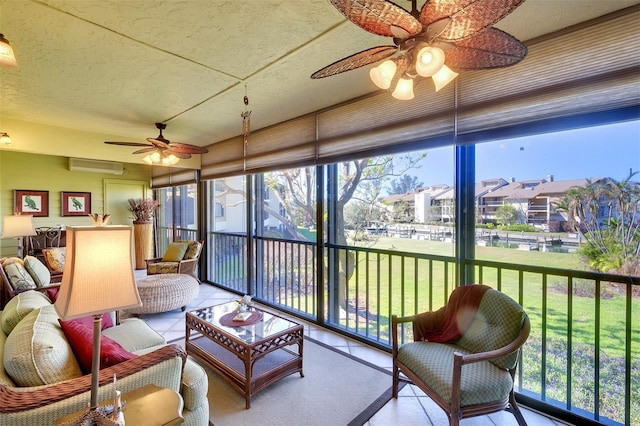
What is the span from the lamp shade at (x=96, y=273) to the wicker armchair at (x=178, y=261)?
3.47 metres

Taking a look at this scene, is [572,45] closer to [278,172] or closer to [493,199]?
[493,199]

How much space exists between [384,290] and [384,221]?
80 centimetres

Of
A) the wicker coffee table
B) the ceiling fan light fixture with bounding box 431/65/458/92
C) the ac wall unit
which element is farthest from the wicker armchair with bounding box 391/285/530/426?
the ac wall unit

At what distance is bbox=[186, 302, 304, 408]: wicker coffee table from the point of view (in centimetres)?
210

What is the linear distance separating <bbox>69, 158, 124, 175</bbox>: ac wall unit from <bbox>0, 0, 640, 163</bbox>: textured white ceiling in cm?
277

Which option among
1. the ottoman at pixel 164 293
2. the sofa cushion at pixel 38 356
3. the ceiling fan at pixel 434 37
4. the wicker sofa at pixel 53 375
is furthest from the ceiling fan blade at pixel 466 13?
the ottoman at pixel 164 293

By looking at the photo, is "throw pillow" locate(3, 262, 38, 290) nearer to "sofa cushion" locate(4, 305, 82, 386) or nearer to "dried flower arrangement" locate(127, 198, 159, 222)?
"sofa cushion" locate(4, 305, 82, 386)

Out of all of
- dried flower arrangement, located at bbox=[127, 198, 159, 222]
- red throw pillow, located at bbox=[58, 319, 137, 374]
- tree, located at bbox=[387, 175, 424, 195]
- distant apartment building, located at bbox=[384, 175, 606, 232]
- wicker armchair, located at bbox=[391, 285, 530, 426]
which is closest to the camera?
red throw pillow, located at bbox=[58, 319, 137, 374]

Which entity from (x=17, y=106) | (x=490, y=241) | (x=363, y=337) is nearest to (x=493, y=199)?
A: (x=490, y=241)

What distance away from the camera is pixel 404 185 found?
2.90 m

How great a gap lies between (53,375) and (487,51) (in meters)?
2.48

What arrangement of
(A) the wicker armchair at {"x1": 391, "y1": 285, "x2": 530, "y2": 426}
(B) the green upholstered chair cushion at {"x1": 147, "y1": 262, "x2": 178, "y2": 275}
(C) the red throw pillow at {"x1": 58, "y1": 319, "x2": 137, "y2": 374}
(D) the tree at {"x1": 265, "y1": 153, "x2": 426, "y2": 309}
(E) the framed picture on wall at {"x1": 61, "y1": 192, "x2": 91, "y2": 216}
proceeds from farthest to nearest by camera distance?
1. (E) the framed picture on wall at {"x1": 61, "y1": 192, "x2": 91, "y2": 216}
2. (B) the green upholstered chair cushion at {"x1": 147, "y1": 262, "x2": 178, "y2": 275}
3. (D) the tree at {"x1": 265, "y1": 153, "x2": 426, "y2": 309}
4. (A) the wicker armchair at {"x1": 391, "y1": 285, "x2": 530, "y2": 426}
5. (C) the red throw pillow at {"x1": 58, "y1": 319, "x2": 137, "y2": 374}

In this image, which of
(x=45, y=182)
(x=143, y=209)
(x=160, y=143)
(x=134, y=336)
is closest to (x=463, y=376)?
(x=134, y=336)

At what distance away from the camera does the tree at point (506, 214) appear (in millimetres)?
2219
